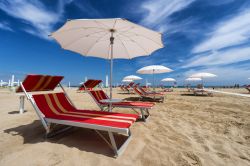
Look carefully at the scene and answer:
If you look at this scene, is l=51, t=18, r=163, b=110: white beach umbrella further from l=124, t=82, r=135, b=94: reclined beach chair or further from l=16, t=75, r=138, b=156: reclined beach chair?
l=124, t=82, r=135, b=94: reclined beach chair

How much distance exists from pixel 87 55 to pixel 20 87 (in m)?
2.44

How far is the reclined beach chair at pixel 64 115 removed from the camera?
7.69 feet

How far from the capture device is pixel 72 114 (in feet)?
10.2

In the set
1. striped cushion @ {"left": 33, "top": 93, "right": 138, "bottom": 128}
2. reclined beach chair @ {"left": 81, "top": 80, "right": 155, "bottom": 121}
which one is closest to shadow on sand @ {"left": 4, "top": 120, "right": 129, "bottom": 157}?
striped cushion @ {"left": 33, "top": 93, "right": 138, "bottom": 128}

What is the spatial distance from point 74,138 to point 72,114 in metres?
0.48

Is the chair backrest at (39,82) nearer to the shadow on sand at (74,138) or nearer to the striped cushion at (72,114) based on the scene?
the striped cushion at (72,114)

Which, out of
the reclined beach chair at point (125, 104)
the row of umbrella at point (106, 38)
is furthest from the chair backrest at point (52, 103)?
the row of umbrella at point (106, 38)

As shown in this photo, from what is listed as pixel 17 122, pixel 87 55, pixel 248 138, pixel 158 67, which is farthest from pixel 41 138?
pixel 158 67

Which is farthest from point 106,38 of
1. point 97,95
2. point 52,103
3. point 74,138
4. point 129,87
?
point 129,87

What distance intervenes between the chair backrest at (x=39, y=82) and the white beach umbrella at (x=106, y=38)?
1.11 m

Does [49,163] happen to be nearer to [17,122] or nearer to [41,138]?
[41,138]

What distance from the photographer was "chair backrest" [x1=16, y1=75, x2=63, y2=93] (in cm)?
305

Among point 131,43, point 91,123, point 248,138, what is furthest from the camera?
point 131,43

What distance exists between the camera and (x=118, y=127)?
7.29 ft
